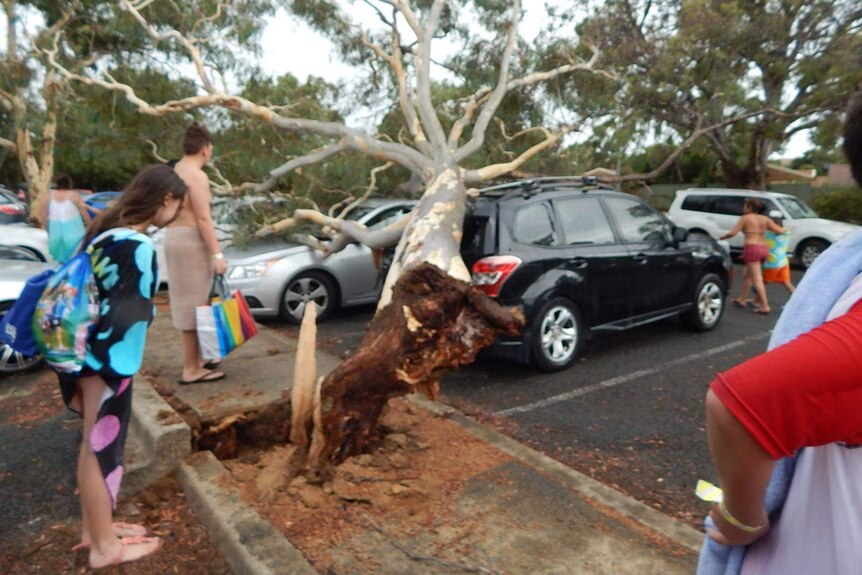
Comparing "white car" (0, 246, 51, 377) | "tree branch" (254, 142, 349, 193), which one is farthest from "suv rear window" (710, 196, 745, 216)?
"white car" (0, 246, 51, 377)

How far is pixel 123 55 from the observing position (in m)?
13.7

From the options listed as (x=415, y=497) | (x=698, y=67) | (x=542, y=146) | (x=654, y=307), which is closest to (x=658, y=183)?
(x=698, y=67)

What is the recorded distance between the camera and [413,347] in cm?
352

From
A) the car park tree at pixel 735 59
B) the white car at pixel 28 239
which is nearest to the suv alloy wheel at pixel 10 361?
the white car at pixel 28 239

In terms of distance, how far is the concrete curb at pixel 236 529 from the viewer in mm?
2787

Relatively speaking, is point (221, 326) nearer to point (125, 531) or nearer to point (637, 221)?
point (125, 531)

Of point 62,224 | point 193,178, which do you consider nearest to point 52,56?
point 62,224

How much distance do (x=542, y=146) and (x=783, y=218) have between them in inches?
305

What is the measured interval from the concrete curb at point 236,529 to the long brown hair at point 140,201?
143 cm

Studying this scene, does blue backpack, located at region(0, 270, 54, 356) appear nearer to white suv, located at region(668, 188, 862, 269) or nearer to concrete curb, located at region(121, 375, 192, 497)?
concrete curb, located at region(121, 375, 192, 497)

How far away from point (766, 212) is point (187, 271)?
42.6 ft

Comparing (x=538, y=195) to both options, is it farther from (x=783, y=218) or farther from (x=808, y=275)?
(x=783, y=218)

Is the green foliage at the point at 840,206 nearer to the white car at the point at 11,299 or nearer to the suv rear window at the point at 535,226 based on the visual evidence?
the suv rear window at the point at 535,226

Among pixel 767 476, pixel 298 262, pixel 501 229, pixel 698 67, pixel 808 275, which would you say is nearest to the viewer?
pixel 767 476
